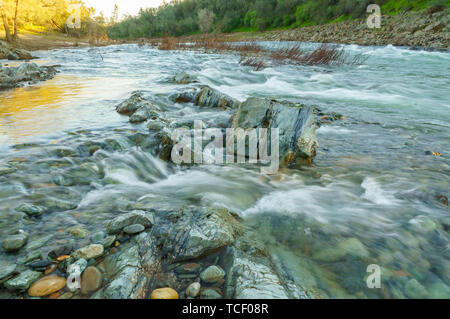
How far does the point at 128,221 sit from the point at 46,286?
2.42 ft

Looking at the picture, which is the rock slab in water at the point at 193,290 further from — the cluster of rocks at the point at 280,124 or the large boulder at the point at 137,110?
the large boulder at the point at 137,110

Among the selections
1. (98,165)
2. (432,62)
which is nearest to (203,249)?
(98,165)

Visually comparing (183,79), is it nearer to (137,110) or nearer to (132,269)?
(137,110)

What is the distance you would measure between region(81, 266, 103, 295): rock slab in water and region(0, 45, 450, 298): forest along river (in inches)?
14.7

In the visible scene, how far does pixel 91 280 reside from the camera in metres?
1.75

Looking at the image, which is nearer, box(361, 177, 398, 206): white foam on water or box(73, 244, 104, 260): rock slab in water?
box(73, 244, 104, 260): rock slab in water

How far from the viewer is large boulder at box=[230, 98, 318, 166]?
4.01m

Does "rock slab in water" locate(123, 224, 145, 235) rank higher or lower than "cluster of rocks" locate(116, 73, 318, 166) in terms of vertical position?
lower

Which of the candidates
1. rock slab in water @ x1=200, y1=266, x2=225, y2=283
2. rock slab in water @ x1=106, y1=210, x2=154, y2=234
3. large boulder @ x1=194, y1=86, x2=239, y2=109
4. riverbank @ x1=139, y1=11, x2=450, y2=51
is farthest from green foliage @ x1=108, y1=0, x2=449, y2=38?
rock slab in water @ x1=200, y1=266, x2=225, y2=283

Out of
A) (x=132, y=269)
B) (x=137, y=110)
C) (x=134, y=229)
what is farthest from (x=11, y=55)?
(x=132, y=269)

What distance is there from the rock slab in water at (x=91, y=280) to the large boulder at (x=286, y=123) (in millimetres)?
2965

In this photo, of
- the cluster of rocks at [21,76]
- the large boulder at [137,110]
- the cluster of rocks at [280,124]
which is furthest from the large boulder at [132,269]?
the cluster of rocks at [21,76]

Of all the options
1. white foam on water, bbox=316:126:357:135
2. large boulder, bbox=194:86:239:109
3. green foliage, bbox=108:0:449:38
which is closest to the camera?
white foam on water, bbox=316:126:357:135

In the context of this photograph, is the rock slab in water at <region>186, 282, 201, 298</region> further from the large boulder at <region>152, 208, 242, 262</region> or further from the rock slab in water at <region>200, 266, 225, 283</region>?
the large boulder at <region>152, 208, 242, 262</region>
